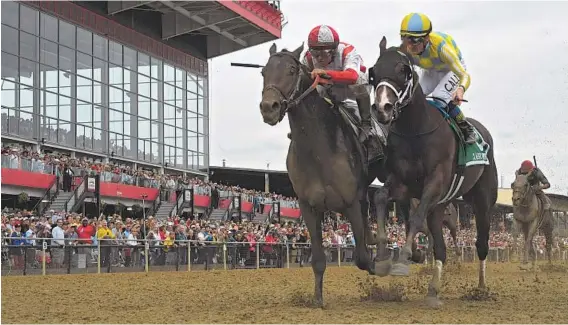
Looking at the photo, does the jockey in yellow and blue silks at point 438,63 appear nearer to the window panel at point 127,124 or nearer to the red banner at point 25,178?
the red banner at point 25,178

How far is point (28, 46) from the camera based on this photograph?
3772cm

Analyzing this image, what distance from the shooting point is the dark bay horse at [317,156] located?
7832mm

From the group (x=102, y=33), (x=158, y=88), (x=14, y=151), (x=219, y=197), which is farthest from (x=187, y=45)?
(x=14, y=151)

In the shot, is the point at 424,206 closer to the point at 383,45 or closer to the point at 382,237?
the point at 382,237

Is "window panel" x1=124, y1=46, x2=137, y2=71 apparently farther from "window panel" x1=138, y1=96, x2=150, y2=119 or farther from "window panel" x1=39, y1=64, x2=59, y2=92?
"window panel" x1=39, y1=64, x2=59, y2=92

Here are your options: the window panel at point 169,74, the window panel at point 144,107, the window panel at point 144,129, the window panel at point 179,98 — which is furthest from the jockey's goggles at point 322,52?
the window panel at point 179,98

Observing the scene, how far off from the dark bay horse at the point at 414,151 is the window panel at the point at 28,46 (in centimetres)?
3200

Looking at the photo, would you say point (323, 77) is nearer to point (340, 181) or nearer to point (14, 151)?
point (340, 181)

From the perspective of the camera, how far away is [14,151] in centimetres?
2942

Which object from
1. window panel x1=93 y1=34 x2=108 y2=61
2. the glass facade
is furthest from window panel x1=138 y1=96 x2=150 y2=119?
window panel x1=93 y1=34 x2=108 y2=61

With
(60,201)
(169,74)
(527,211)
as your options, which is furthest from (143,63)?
(527,211)

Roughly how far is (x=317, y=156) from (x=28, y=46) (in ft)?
108

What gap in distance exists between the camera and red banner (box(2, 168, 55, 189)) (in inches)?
1117

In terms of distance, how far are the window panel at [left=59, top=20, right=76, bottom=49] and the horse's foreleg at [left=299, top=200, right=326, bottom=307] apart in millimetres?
34714
